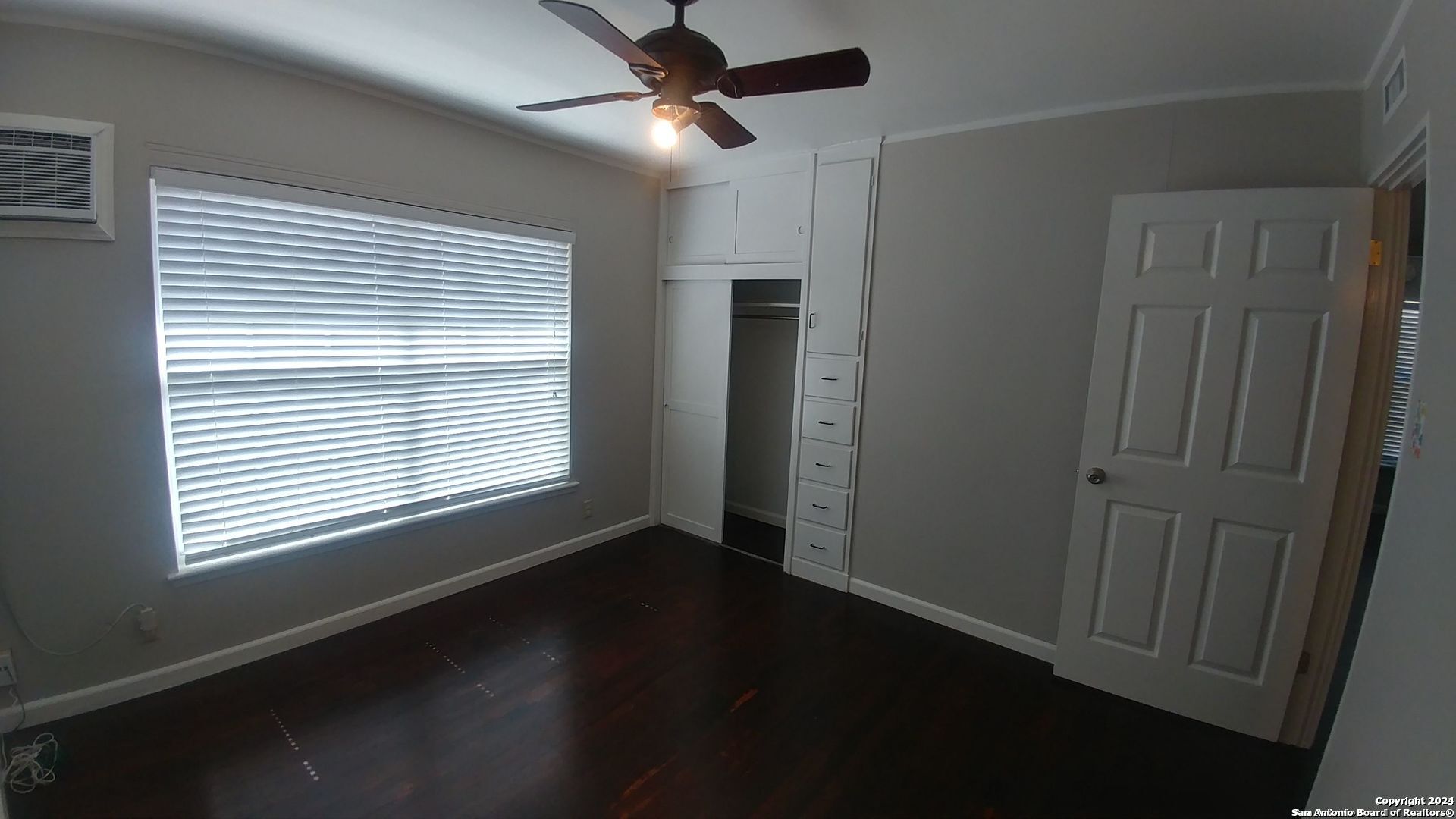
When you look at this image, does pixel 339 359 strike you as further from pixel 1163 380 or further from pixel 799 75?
pixel 1163 380

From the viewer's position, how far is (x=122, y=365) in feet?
7.02

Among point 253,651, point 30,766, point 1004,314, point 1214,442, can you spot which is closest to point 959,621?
point 1214,442

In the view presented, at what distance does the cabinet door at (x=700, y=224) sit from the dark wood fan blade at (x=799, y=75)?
2104mm

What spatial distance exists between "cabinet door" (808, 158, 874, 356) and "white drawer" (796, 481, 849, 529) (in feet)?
2.83

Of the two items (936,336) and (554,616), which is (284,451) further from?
(936,336)

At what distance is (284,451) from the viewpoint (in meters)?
2.54

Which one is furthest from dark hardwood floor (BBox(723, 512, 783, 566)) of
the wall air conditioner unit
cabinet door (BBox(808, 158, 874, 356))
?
the wall air conditioner unit

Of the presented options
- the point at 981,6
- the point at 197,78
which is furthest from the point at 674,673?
the point at 197,78

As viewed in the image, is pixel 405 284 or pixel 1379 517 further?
pixel 1379 517

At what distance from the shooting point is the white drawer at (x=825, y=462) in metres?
3.38

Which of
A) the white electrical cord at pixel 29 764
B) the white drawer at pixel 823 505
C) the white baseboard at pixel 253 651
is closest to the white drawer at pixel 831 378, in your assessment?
the white drawer at pixel 823 505

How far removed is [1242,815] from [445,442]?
3.79m

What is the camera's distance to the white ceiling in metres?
1.80

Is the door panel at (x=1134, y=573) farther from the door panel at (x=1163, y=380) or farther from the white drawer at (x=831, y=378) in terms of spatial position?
the white drawer at (x=831, y=378)
